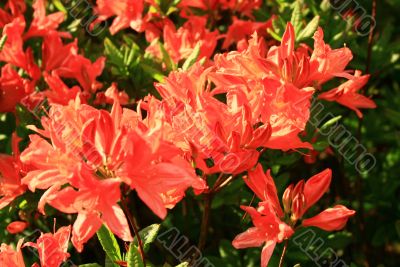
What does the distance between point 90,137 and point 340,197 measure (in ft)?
6.87

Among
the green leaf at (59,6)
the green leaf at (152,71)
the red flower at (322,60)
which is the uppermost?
the red flower at (322,60)

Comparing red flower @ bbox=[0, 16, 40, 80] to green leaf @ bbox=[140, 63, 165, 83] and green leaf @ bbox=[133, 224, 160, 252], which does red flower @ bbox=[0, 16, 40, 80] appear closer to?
green leaf @ bbox=[140, 63, 165, 83]

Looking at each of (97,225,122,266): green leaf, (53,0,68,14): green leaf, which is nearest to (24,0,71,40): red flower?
(53,0,68,14): green leaf

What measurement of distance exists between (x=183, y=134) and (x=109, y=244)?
43cm

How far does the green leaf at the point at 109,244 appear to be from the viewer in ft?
6.18

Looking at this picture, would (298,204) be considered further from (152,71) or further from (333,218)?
(152,71)

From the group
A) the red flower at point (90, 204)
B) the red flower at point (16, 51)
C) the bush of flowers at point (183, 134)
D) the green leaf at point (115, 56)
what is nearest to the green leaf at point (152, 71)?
the bush of flowers at point (183, 134)

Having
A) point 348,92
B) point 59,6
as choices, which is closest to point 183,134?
point 348,92

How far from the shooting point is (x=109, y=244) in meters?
1.90

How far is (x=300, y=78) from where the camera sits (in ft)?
6.48

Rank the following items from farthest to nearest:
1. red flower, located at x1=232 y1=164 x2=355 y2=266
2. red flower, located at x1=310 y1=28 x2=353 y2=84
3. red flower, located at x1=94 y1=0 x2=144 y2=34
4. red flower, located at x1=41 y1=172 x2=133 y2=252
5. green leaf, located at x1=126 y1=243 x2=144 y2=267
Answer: red flower, located at x1=94 y1=0 x2=144 y2=34, red flower, located at x1=310 y1=28 x2=353 y2=84, red flower, located at x1=232 y1=164 x2=355 y2=266, green leaf, located at x1=126 y1=243 x2=144 y2=267, red flower, located at x1=41 y1=172 x2=133 y2=252

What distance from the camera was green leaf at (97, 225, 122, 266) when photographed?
6.18 ft

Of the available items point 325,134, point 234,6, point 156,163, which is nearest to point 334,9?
point 234,6

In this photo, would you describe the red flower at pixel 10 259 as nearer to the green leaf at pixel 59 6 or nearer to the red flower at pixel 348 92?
the red flower at pixel 348 92
